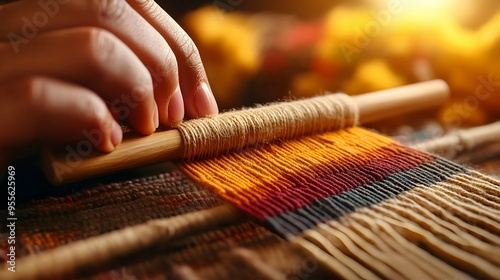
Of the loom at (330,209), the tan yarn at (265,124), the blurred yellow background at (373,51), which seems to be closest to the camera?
the loom at (330,209)

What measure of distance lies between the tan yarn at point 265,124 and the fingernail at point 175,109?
0.7 inches

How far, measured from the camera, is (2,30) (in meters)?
0.87

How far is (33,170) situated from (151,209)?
0.34 metres

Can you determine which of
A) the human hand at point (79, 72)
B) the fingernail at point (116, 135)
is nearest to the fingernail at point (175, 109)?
the human hand at point (79, 72)

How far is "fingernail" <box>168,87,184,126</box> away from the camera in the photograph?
98cm

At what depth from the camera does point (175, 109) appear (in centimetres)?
98

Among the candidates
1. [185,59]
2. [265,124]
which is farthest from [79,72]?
[265,124]

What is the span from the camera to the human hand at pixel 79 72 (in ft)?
2.58

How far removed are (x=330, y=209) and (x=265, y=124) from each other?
278 mm

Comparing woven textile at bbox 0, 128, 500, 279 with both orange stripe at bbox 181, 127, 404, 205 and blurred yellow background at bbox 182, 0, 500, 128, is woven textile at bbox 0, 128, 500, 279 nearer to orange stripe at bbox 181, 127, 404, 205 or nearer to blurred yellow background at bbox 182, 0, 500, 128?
orange stripe at bbox 181, 127, 404, 205

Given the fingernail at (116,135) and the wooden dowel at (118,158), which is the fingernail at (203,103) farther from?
the fingernail at (116,135)

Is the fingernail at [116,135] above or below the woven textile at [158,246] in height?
above

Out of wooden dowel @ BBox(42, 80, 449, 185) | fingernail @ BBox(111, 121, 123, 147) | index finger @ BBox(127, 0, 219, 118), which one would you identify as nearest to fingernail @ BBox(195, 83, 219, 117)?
index finger @ BBox(127, 0, 219, 118)

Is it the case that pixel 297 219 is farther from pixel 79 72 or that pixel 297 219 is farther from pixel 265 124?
pixel 79 72
